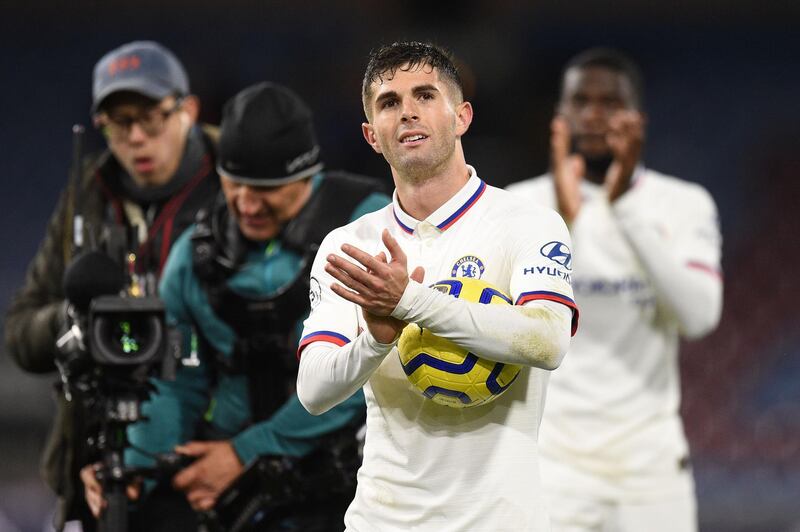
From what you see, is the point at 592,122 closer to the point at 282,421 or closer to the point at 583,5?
the point at 282,421

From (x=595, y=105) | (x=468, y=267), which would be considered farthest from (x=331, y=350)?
(x=595, y=105)

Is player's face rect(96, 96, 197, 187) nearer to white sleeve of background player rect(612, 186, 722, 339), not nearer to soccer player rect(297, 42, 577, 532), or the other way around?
white sleeve of background player rect(612, 186, 722, 339)

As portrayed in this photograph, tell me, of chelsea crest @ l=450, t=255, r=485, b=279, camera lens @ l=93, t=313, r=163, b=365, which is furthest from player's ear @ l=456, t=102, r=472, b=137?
camera lens @ l=93, t=313, r=163, b=365

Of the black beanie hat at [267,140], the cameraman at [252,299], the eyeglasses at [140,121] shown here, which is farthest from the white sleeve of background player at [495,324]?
the eyeglasses at [140,121]

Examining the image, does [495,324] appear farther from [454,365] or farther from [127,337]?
[127,337]

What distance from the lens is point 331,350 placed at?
3043mm

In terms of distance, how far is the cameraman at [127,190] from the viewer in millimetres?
4836

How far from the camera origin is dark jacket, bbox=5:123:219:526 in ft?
15.4

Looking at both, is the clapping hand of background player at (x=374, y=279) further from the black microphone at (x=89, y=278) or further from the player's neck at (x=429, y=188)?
the black microphone at (x=89, y=278)

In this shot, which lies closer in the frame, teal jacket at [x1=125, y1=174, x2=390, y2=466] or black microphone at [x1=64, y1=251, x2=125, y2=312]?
black microphone at [x1=64, y1=251, x2=125, y2=312]

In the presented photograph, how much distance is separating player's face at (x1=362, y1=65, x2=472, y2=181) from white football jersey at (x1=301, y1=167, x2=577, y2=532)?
5.3 inches

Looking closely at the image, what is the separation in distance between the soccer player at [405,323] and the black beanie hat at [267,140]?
4.41ft

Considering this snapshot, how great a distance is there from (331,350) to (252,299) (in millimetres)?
1508

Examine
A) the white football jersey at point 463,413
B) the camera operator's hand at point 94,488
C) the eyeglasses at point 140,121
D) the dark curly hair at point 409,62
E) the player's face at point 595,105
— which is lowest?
the camera operator's hand at point 94,488
